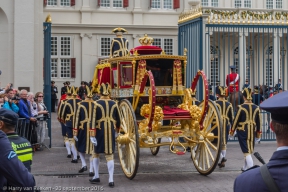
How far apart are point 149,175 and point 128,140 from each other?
919 mm

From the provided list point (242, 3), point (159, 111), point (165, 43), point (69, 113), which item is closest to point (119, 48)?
point (69, 113)

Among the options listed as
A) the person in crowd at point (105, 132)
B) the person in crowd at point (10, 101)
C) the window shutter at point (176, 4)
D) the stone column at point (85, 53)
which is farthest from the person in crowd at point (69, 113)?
the window shutter at point (176, 4)

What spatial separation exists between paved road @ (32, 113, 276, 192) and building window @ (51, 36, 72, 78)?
62.3 ft

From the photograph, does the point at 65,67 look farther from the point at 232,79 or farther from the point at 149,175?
the point at 149,175

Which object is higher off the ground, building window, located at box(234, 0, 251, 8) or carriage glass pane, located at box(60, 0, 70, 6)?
building window, located at box(234, 0, 251, 8)

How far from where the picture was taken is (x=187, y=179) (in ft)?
34.4

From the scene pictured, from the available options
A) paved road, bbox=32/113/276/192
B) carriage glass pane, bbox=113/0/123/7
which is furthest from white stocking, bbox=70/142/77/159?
carriage glass pane, bbox=113/0/123/7

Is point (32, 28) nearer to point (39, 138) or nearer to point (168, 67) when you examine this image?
point (39, 138)

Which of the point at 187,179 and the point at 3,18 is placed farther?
the point at 3,18

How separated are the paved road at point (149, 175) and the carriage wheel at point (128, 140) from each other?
0.77 ft

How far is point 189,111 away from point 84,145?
210 cm

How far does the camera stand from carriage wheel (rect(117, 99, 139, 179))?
10.0 meters

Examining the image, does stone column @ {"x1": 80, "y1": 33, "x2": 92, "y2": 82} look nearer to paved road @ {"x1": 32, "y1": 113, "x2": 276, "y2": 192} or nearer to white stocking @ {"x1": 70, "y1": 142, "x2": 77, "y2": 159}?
paved road @ {"x1": 32, "y1": 113, "x2": 276, "y2": 192}

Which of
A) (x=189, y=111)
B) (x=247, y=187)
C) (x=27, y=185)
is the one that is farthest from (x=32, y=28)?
(x=247, y=187)
